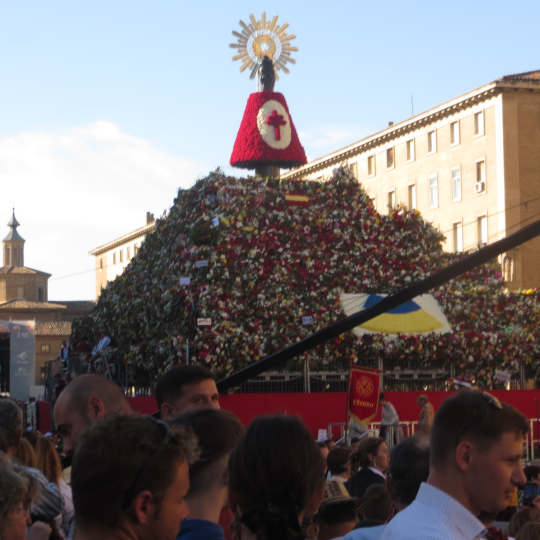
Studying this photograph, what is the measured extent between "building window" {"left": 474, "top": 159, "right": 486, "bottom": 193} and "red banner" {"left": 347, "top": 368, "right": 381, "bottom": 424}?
42.9m

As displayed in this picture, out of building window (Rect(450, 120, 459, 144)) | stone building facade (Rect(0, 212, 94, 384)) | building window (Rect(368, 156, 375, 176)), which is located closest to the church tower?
stone building facade (Rect(0, 212, 94, 384))

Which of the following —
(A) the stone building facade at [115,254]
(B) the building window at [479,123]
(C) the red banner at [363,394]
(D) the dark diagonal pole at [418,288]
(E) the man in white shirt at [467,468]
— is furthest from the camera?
(A) the stone building facade at [115,254]

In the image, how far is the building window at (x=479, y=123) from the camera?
5903 centimetres

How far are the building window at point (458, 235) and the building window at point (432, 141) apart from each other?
5.72m

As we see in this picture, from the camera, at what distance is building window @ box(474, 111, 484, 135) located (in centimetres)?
5903

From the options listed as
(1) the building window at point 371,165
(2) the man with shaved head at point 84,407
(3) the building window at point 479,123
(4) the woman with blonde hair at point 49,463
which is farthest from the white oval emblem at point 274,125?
(1) the building window at point 371,165

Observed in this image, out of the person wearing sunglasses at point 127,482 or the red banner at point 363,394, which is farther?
the red banner at point 363,394

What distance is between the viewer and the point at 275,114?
2405cm

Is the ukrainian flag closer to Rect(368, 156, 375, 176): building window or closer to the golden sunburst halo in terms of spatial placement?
the golden sunburst halo

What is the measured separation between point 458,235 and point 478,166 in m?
4.53

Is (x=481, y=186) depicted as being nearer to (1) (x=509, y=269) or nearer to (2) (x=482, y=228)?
(2) (x=482, y=228)

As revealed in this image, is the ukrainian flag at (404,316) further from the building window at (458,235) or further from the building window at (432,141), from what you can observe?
the building window at (432,141)

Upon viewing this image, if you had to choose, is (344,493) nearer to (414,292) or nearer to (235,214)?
(414,292)

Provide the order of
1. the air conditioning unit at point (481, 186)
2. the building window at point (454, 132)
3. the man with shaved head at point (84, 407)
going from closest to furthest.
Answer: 1. the man with shaved head at point (84, 407)
2. the air conditioning unit at point (481, 186)
3. the building window at point (454, 132)
